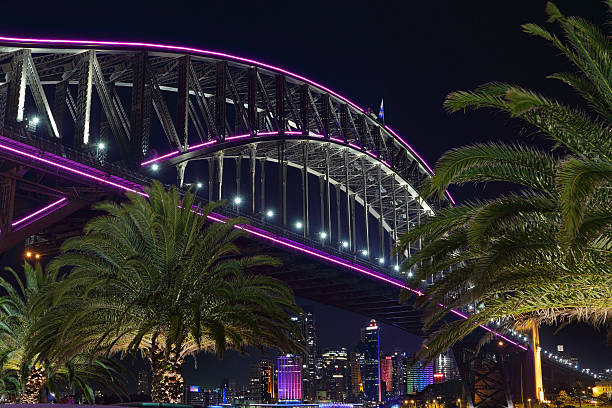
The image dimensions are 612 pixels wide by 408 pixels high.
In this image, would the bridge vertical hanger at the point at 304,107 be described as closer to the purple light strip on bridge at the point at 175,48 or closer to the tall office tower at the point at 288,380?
the purple light strip on bridge at the point at 175,48

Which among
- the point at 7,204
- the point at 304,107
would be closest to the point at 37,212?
the point at 7,204

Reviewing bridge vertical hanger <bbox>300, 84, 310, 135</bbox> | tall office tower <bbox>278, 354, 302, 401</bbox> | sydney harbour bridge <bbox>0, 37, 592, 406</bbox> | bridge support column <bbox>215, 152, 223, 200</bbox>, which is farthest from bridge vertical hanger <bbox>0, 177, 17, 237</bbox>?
tall office tower <bbox>278, 354, 302, 401</bbox>

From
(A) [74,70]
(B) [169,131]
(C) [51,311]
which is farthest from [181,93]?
(C) [51,311]

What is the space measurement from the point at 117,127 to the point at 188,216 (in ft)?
87.9

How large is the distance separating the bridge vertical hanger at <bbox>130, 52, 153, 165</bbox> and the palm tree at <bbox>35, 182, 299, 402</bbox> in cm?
2685

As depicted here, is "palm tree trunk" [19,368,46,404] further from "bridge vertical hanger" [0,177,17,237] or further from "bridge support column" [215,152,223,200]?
"bridge support column" [215,152,223,200]

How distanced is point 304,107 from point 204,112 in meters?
19.6

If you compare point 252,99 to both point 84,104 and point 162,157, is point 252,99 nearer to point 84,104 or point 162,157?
point 162,157

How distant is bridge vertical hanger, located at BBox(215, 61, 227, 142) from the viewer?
58.1 metres

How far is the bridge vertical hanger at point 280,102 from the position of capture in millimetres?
67938

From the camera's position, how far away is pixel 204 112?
55812 mm

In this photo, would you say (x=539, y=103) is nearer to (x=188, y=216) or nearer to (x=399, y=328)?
(x=188, y=216)

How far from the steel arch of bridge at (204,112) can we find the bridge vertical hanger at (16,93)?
60 mm

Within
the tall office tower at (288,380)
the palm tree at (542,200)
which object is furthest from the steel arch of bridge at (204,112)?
the tall office tower at (288,380)
